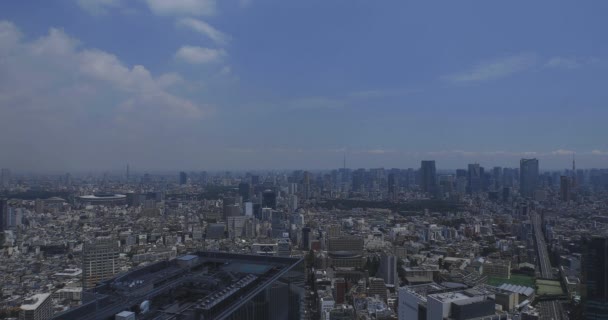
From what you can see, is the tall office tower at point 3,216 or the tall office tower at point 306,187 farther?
the tall office tower at point 306,187

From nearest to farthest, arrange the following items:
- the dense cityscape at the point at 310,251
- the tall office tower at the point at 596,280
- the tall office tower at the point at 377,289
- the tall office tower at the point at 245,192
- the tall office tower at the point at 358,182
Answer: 1. the dense cityscape at the point at 310,251
2. the tall office tower at the point at 596,280
3. the tall office tower at the point at 377,289
4. the tall office tower at the point at 245,192
5. the tall office tower at the point at 358,182

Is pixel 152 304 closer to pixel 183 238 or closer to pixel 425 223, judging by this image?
pixel 183 238

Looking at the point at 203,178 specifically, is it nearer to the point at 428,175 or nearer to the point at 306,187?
the point at 306,187

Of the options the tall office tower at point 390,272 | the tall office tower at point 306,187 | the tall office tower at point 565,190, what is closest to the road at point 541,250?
the tall office tower at point 390,272

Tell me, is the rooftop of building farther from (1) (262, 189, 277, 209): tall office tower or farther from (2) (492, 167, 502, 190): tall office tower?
(2) (492, 167, 502, 190): tall office tower

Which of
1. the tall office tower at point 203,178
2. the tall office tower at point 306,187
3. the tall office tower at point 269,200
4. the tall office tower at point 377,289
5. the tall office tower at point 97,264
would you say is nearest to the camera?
the tall office tower at point 97,264

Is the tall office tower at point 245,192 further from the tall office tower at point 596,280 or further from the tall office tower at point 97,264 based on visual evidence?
the tall office tower at point 596,280

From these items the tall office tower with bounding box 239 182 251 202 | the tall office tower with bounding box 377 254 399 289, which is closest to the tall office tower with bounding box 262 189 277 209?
the tall office tower with bounding box 239 182 251 202
